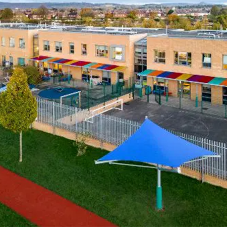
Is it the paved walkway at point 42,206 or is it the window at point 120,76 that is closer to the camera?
the paved walkway at point 42,206

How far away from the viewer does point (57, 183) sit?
17516mm

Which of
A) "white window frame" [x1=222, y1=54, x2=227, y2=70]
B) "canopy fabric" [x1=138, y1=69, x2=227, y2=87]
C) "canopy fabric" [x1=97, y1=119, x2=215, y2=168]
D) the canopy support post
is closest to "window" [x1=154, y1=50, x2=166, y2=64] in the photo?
"canopy fabric" [x1=138, y1=69, x2=227, y2=87]

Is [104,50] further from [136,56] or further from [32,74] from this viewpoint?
[32,74]

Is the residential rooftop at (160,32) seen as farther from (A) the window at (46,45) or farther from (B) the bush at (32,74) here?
(B) the bush at (32,74)

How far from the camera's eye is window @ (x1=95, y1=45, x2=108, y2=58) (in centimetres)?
3975

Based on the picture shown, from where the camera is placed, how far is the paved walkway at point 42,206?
14398 mm

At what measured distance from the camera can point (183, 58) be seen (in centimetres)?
3334

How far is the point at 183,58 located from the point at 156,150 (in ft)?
65.8

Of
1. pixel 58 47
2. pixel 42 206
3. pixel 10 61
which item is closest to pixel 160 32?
pixel 58 47

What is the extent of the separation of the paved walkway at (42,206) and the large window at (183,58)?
20.1 meters

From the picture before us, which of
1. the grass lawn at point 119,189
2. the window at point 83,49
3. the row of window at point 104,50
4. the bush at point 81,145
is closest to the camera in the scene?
the grass lawn at point 119,189

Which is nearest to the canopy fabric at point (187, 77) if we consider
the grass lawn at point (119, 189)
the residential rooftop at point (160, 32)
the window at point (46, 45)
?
the residential rooftop at point (160, 32)

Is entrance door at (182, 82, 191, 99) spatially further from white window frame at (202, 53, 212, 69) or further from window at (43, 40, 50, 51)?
window at (43, 40, 50, 51)

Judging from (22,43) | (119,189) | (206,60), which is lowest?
(119,189)
